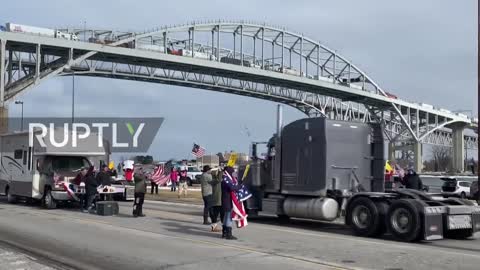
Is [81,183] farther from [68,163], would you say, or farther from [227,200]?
[227,200]

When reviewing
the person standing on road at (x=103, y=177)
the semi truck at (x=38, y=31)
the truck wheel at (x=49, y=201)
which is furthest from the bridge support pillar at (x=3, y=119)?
the person standing on road at (x=103, y=177)

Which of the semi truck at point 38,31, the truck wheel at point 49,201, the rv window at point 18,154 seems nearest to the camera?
the truck wheel at point 49,201

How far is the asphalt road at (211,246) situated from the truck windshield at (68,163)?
4.99m

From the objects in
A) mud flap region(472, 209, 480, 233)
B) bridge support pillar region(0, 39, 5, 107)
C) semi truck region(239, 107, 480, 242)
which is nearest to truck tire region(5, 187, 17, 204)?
semi truck region(239, 107, 480, 242)

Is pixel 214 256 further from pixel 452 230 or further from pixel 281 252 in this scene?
pixel 452 230

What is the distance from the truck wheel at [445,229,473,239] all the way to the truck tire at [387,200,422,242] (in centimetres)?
139

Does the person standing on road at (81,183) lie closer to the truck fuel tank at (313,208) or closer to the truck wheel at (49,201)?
the truck wheel at (49,201)

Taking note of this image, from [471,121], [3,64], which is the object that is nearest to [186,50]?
[3,64]

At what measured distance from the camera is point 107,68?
228 ft

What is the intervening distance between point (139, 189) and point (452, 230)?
9.38 m

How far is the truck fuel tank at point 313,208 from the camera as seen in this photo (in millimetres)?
17141

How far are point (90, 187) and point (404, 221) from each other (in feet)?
37.9

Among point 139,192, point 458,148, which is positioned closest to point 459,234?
point 139,192

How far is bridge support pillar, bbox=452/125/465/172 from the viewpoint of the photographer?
411 ft
